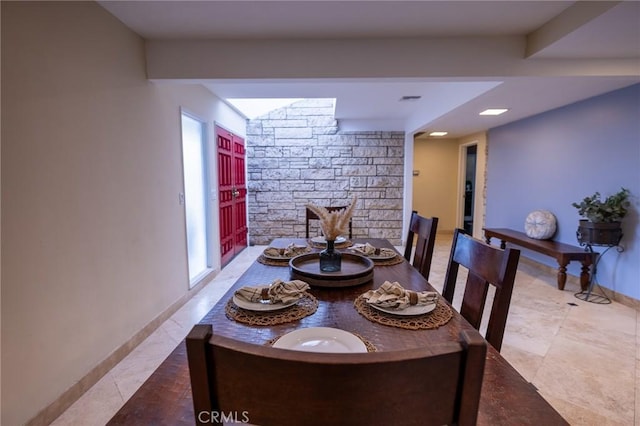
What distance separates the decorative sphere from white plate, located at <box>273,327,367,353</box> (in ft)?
12.7

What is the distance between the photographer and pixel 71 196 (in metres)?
1.67

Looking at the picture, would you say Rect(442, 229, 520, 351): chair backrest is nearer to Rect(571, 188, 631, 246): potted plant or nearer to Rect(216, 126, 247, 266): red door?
Rect(571, 188, 631, 246): potted plant

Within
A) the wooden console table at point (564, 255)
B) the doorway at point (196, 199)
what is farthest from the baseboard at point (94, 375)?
the wooden console table at point (564, 255)

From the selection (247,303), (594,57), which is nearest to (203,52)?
(247,303)

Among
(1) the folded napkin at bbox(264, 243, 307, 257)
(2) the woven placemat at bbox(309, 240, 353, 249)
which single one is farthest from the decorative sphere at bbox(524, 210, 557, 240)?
(1) the folded napkin at bbox(264, 243, 307, 257)

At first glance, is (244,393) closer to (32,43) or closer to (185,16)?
(32,43)

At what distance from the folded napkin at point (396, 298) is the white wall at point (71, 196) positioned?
1.53 m

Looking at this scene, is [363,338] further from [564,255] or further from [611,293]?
[611,293]

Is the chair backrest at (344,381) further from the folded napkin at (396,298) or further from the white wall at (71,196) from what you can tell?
the white wall at (71,196)

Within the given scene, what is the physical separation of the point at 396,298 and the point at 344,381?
69 cm

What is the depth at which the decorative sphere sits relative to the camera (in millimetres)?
3773

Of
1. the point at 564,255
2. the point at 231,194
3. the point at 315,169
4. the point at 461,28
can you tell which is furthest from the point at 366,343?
the point at 315,169

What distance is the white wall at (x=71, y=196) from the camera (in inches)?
54.1

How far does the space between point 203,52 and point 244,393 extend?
251 cm
